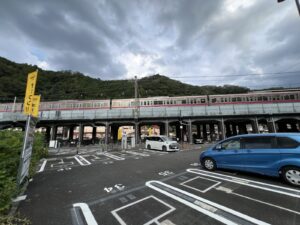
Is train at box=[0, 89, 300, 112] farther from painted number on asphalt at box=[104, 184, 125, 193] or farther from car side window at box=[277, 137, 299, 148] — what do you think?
car side window at box=[277, 137, 299, 148]

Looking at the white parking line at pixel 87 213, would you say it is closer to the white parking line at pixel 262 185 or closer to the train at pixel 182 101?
the white parking line at pixel 262 185

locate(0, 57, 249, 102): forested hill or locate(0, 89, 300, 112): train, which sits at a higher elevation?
locate(0, 57, 249, 102): forested hill

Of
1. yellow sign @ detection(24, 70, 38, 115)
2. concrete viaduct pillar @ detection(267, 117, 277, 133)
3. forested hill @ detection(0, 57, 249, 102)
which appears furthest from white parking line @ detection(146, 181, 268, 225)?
forested hill @ detection(0, 57, 249, 102)

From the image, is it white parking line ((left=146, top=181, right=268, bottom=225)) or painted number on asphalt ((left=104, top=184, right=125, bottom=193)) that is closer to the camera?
white parking line ((left=146, top=181, right=268, bottom=225))

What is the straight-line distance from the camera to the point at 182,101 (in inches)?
1180

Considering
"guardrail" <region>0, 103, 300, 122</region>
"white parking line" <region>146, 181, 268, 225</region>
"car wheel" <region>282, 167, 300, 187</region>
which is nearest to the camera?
"white parking line" <region>146, 181, 268, 225</region>

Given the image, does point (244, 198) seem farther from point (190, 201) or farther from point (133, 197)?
point (133, 197)

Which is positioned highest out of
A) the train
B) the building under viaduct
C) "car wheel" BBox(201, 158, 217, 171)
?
the train

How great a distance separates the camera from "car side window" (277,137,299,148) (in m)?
4.53

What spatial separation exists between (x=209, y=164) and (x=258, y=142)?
2187 millimetres

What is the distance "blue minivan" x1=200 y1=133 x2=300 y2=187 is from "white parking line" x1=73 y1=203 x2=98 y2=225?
16.9 feet

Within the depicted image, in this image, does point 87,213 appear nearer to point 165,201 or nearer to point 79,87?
point 165,201

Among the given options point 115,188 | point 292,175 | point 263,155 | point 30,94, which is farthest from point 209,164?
point 30,94

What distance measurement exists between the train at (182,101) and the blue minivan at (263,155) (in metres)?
21.0
